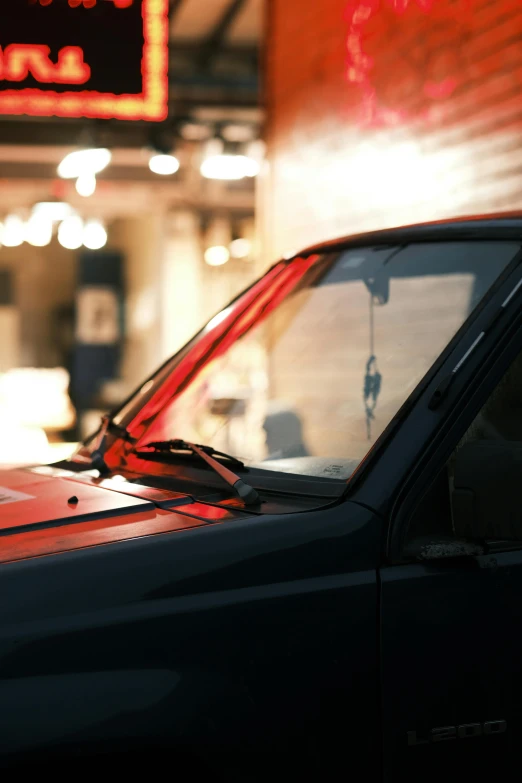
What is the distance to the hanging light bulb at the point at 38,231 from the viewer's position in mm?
15229

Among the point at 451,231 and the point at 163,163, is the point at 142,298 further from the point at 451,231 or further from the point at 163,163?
the point at 451,231

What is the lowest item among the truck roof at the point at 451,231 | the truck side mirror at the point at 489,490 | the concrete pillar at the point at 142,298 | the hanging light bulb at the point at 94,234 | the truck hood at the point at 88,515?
the truck hood at the point at 88,515

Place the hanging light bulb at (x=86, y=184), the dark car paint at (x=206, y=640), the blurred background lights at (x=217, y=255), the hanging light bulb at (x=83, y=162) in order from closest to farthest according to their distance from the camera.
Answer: the dark car paint at (x=206, y=640) < the hanging light bulb at (x=83, y=162) < the hanging light bulb at (x=86, y=184) < the blurred background lights at (x=217, y=255)

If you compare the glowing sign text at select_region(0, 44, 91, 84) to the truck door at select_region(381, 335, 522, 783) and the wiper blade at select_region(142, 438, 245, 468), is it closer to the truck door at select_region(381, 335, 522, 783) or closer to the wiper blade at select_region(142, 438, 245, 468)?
the wiper blade at select_region(142, 438, 245, 468)

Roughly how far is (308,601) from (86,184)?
12738 millimetres

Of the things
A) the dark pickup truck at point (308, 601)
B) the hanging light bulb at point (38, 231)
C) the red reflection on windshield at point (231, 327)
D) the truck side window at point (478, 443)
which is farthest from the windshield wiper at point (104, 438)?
the hanging light bulb at point (38, 231)

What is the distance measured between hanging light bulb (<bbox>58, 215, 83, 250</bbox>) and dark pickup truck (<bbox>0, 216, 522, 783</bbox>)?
1362 centimetres

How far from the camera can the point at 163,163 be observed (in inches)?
563

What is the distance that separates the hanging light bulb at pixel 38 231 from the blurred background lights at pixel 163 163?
166 centimetres

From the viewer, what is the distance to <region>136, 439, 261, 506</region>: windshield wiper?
2326 mm

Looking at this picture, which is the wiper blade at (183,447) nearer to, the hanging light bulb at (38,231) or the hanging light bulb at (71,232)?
the hanging light bulb at (38,231)

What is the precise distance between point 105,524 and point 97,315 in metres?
14.8

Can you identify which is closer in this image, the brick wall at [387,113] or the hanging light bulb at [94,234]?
the brick wall at [387,113]

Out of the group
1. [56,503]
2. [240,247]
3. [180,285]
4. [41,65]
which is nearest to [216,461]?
[56,503]
